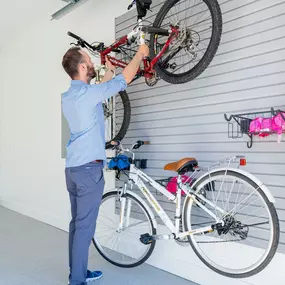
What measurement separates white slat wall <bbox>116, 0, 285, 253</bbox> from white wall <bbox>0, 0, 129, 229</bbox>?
1.02m

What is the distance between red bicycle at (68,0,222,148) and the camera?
223cm

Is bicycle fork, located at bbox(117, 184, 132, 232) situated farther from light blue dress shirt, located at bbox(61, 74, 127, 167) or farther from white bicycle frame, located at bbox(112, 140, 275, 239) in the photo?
light blue dress shirt, located at bbox(61, 74, 127, 167)

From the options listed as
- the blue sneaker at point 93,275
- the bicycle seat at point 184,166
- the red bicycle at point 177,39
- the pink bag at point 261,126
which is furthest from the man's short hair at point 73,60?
the blue sneaker at point 93,275

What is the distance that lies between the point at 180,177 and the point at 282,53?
1151 millimetres

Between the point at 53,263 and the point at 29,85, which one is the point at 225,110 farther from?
the point at 29,85

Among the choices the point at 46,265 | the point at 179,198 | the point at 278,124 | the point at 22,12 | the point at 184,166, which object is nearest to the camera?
the point at 278,124

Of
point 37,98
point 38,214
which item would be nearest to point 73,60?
point 37,98

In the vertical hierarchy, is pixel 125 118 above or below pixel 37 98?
below

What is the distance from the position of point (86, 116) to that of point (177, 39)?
0.92m

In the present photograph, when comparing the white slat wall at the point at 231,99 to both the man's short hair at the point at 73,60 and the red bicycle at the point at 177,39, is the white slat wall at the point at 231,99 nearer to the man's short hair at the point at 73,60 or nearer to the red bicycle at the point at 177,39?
the red bicycle at the point at 177,39

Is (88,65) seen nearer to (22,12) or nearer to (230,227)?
(230,227)

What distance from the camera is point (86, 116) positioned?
227 cm

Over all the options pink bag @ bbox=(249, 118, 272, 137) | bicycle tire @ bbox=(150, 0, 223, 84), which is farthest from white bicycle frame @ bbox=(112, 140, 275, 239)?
bicycle tire @ bbox=(150, 0, 223, 84)

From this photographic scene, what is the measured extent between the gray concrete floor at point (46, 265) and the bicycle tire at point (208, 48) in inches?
69.1
